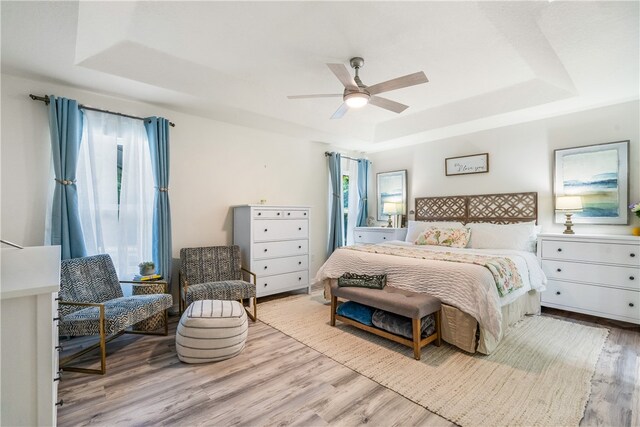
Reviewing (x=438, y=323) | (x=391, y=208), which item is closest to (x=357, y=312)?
(x=438, y=323)

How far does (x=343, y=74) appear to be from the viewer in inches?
96.7

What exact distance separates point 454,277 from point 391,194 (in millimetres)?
3327

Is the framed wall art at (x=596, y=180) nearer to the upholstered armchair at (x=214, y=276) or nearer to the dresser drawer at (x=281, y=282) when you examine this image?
the dresser drawer at (x=281, y=282)

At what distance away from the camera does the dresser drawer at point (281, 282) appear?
4002 millimetres

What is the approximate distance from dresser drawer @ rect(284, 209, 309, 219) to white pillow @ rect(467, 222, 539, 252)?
2.42 m

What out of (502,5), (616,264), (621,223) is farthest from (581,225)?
(502,5)

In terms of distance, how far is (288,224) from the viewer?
4.30 m

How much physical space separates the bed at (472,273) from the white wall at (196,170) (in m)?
1.68

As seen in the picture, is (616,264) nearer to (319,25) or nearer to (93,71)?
(319,25)

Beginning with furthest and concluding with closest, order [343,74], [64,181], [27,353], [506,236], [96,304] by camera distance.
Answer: [506,236], [64,181], [343,74], [96,304], [27,353]

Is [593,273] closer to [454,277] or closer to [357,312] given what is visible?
[454,277]

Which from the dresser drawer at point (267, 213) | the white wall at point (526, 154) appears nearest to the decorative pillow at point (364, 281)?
the dresser drawer at point (267, 213)

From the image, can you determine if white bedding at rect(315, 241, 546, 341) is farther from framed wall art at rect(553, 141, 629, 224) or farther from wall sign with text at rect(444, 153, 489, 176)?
wall sign with text at rect(444, 153, 489, 176)

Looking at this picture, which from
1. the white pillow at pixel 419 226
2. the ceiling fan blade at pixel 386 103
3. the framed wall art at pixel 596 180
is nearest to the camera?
the ceiling fan blade at pixel 386 103
